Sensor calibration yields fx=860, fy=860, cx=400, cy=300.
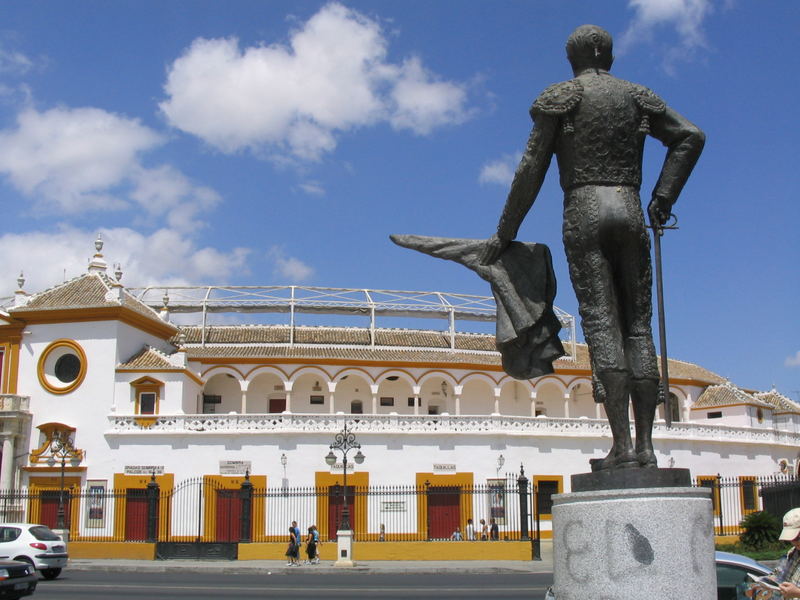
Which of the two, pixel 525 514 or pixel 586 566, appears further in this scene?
pixel 525 514

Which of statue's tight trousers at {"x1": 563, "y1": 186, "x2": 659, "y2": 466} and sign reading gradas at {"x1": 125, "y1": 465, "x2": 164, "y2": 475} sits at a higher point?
statue's tight trousers at {"x1": 563, "y1": 186, "x2": 659, "y2": 466}

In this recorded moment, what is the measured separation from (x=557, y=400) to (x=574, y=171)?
37437 millimetres

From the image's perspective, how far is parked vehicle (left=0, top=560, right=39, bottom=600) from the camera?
12852mm

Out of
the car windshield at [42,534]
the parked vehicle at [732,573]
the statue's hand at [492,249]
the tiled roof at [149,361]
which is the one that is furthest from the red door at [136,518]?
the statue's hand at [492,249]

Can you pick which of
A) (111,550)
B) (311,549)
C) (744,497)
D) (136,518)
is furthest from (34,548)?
(744,497)

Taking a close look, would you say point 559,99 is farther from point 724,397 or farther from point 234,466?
point 724,397

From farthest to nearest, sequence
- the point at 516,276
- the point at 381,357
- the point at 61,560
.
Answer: the point at 381,357 → the point at 61,560 → the point at 516,276

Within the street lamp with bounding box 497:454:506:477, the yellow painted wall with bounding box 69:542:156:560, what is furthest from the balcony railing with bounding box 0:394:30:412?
the street lamp with bounding box 497:454:506:477

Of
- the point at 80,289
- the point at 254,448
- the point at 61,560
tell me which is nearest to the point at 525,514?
the point at 254,448

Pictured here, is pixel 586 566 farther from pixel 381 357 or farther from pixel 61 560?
pixel 381 357

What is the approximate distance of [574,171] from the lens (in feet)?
17.0

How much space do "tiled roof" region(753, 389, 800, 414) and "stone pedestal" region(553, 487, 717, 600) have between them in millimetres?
43224

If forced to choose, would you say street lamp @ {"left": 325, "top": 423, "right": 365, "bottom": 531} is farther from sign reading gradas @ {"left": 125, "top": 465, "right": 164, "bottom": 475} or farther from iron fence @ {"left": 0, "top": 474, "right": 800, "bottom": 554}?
sign reading gradas @ {"left": 125, "top": 465, "right": 164, "bottom": 475}

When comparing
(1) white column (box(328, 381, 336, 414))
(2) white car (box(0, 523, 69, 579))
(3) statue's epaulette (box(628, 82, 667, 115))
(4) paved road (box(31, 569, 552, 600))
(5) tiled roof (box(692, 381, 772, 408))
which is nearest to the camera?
(3) statue's epaulette (box(628, 82, 667, 115))
